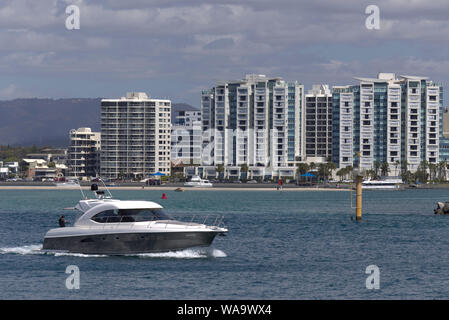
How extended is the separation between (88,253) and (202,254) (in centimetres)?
629

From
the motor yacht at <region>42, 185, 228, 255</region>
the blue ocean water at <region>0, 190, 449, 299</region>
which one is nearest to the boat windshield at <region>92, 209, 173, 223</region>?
the motor yacht at <region>42, 185, 228, 255</region>

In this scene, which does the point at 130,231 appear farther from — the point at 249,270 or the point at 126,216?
the point at 249,270

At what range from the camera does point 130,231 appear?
4856 cm

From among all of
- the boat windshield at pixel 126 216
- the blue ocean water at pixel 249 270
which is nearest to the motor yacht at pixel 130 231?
the boat windshield at pixel 126 216

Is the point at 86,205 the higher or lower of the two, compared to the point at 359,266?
higher

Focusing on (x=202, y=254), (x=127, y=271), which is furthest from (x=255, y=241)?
(x=127, y=271)

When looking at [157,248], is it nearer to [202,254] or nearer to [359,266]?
[202,254]

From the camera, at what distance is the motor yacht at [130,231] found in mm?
48312

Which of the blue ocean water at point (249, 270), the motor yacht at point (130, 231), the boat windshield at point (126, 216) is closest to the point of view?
the blue ocean water at point (249, 270)

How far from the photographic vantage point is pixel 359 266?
49656 millimetres

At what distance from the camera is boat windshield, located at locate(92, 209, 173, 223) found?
1921 inches

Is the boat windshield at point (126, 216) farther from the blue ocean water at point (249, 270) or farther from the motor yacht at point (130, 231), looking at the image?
the blue ocean water at point (249, 270)

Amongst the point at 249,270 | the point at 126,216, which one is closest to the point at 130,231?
the point at 126,216

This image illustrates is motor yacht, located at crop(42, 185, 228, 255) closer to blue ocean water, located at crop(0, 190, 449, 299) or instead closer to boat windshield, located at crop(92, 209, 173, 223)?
boat windshield, located at crop(92, 209, 173, 223)
